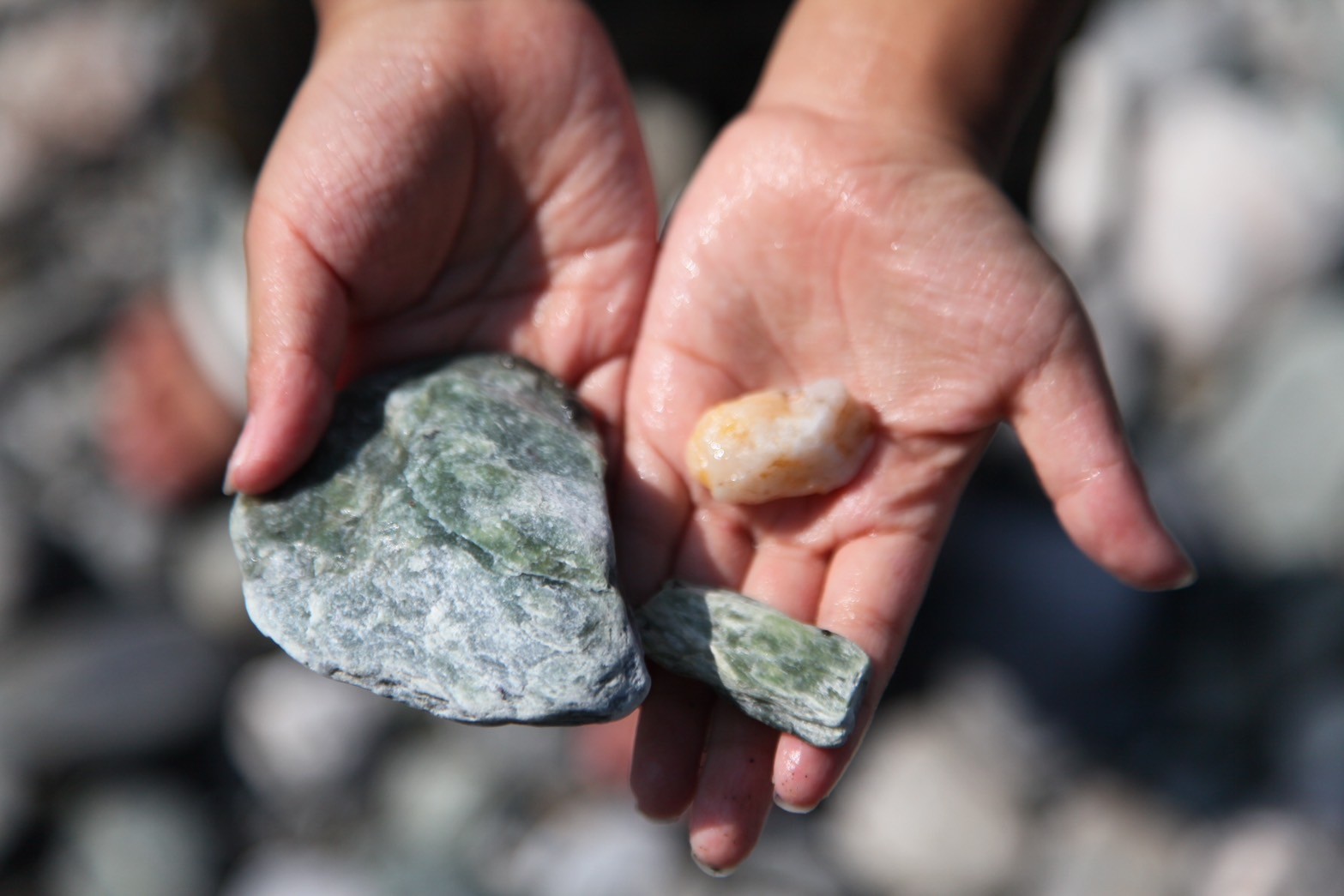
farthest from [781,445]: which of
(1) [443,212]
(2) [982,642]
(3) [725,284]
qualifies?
(2) [982,642]

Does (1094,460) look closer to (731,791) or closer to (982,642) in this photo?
(731,791)

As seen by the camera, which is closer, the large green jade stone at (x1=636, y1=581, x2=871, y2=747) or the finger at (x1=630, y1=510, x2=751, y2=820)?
the large green jade stone at (x1=636, y1=581, x2=871, y2=747)

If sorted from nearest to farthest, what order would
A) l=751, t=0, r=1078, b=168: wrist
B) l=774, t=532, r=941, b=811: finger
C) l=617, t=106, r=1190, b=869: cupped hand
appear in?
l=774, t=532, r=941, b=811: finger, l=617, t=106, r=1190, b=869: cupped hand, l=751, t=0, r=1078, b=168: wrist

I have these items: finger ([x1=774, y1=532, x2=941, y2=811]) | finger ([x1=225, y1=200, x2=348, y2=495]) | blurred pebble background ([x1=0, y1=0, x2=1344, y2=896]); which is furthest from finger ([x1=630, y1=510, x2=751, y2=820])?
blurred pebble background ([x1=0, y1=0, x2=1344, y2=896])

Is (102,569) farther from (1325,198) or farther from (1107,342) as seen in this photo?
(1325,198)

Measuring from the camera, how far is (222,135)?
4.08 metres

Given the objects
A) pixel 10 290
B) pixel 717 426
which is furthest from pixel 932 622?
pixel 10 290

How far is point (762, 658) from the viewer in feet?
6.01

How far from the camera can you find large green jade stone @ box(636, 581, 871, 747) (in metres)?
1.80

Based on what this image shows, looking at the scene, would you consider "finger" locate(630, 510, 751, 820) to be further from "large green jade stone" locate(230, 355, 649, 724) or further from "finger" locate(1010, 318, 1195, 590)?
"finger" locate(1010, 318, 1195, 590)

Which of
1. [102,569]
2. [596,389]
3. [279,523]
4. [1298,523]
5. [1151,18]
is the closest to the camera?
[279,523]

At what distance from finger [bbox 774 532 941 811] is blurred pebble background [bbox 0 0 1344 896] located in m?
1.62

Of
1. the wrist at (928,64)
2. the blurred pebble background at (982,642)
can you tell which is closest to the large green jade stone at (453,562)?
the wrist at (928,64)

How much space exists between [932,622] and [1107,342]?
1.23 m
